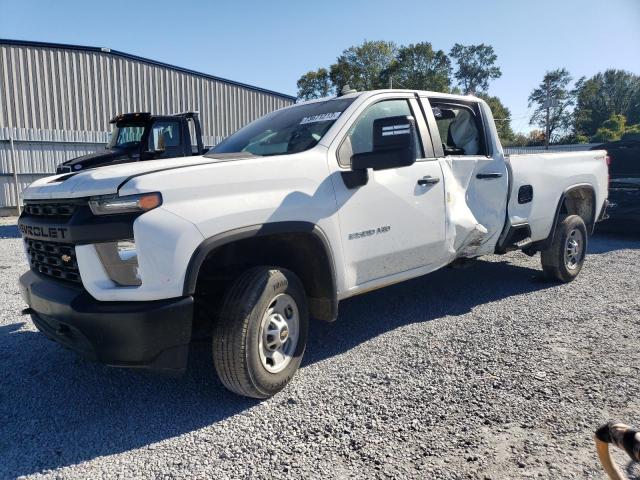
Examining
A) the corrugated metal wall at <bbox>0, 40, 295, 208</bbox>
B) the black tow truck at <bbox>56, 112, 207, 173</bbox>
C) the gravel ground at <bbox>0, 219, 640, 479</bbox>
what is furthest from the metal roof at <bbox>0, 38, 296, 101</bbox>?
the gravel ground at <bbox>0, 219, 640, 479</bbox>

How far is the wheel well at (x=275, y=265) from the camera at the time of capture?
304 centimetres

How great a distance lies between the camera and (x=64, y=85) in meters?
14.1

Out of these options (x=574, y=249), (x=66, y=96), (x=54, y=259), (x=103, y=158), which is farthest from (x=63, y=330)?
(x=66, y=96)

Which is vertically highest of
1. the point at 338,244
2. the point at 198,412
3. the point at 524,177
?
the point at 524,177

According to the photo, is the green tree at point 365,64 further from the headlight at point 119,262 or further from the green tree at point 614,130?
the headlight at point 119,262

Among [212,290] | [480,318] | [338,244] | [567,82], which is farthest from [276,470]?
[567,82]

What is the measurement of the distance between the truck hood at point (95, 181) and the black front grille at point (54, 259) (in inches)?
11.4

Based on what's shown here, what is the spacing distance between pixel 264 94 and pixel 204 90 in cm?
261

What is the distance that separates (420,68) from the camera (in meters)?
54.7

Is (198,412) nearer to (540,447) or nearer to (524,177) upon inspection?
(540,447)

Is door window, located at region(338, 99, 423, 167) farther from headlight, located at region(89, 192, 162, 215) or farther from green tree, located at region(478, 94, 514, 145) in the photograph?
green tree, located at region(478, 94, 514, 145)

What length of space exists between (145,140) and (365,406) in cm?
822

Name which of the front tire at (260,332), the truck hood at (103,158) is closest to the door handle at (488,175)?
the front tire at (260,332)

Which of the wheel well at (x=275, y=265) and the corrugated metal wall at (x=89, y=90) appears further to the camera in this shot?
the corrugated metal wall at (x=89, y=90)
